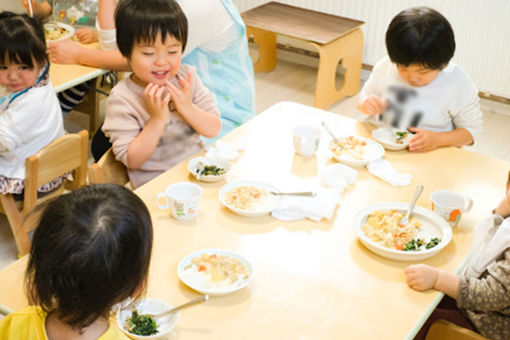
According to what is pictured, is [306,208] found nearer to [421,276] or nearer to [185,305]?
[421,276]

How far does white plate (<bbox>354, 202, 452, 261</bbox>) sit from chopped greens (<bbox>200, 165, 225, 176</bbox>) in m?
0.42

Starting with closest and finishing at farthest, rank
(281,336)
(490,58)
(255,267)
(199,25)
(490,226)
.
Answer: (281,336)
(255,267)
(490,226)
(199,25)
(490,58)

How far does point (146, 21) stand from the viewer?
1.84 m

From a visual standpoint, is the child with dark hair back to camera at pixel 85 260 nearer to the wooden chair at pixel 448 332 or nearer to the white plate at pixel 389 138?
the wooden chair at pixel 448 332

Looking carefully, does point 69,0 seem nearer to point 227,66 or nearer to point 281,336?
point 227,66

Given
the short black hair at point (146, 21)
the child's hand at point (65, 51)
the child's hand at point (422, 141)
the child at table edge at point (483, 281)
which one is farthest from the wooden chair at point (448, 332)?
the child's hand at point (65, 51)

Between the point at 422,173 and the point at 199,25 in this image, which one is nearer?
the point at 422,173

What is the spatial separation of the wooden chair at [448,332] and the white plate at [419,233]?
16 cm

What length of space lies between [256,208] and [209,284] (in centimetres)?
33

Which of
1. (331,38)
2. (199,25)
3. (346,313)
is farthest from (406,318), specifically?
(331,38)

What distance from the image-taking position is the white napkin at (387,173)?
1.79m

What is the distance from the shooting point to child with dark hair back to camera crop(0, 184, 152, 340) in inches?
37.6

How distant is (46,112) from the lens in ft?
7.68

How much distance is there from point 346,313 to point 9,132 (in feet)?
4.96
